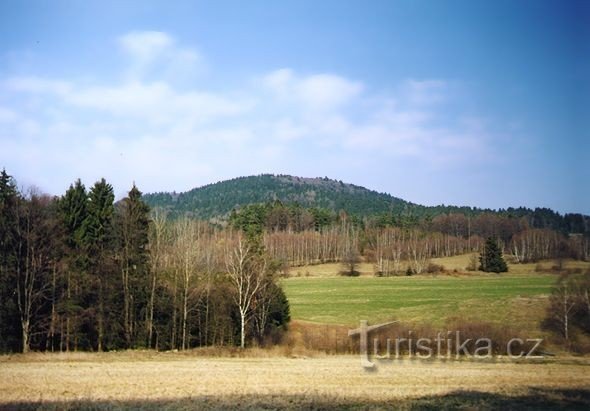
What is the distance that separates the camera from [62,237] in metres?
43.8

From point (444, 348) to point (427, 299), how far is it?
3362 centimetres

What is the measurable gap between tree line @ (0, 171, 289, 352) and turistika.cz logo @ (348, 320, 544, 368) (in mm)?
13659

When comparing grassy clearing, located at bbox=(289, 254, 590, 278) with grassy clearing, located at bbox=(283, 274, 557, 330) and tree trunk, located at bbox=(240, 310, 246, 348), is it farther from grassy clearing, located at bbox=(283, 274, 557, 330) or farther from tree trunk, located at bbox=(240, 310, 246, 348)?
tree trunk, located at bbox=(240, 310, 246, 348)

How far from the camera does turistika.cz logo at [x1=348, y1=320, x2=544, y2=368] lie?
125ft

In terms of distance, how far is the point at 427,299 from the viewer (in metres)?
72.5

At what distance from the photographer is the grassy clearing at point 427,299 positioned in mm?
58744

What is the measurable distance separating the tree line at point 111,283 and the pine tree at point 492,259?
63.7 metres

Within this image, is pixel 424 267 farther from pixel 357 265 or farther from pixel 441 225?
pixel 441 225

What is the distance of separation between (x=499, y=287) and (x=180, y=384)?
2568 inches

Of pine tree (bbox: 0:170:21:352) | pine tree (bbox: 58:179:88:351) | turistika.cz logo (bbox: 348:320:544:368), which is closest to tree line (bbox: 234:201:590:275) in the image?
turistika.cz logo (bbox: 348:320:544:368)

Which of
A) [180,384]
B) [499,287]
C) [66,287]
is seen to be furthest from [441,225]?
[180,384]

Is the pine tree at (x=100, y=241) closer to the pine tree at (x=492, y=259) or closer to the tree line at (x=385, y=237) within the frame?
the tree line at (x=385, y=237)

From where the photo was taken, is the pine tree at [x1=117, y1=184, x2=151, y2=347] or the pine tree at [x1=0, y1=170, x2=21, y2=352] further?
the pine tree at [x1=117, y1=184, x2=151, y2=347]

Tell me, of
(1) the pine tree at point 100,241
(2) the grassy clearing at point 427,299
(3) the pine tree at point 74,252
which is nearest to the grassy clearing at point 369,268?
(2) the grassy clearing at point 427,299
